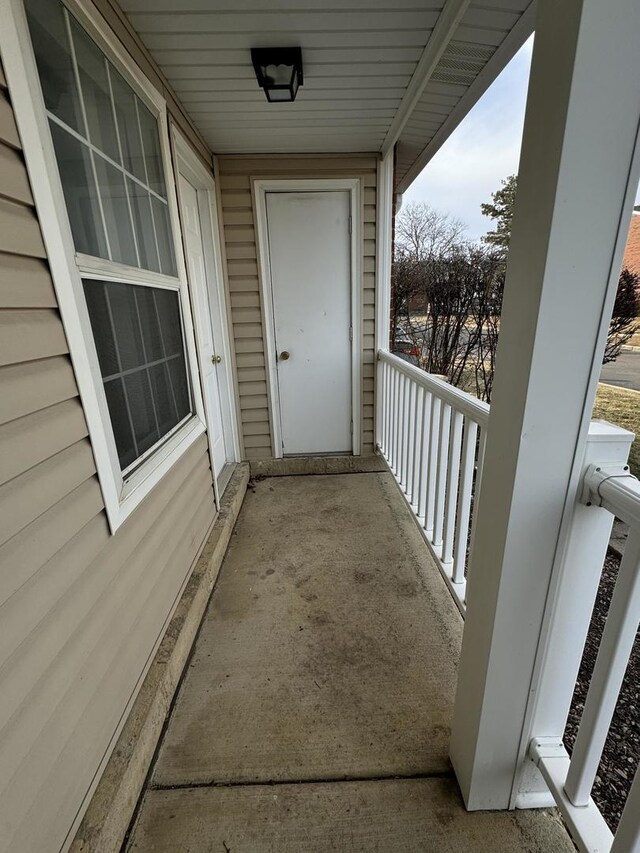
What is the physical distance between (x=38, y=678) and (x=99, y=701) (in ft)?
1.03

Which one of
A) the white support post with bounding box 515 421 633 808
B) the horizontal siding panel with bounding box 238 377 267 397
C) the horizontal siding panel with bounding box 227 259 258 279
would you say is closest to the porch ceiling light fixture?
the horizontal siding panel with bounding box 227 259 258 279

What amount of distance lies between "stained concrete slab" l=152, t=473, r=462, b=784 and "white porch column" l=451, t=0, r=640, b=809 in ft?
Result: 1.13

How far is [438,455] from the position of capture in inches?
74.4

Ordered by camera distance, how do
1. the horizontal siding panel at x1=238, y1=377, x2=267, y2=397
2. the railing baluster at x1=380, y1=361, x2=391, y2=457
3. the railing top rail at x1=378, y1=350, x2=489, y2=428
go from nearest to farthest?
the railing top rail at x1=378, y1=350, x2=489, y2=428 < the railing baluster at x1=380, y1=361, x2=391, y2=457 < the horizontal siding panel at x1=238, y1=377, x2=267, y2=397

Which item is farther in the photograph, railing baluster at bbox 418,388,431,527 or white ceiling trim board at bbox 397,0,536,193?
railing baluster at bbox 418,388,431,527

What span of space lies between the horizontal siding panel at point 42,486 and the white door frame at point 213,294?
1206 mm

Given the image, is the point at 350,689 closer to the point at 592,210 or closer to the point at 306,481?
the point at 592,210

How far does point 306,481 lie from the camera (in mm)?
3244

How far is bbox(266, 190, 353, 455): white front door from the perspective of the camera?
3027 millimetres

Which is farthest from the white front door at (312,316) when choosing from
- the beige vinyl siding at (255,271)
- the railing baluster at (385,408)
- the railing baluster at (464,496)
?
the railing baluster at (464,496)

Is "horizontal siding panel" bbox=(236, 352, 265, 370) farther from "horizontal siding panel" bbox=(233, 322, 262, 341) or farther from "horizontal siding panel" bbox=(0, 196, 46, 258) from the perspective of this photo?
"horizontal siding panel" bbox=(0, 196, 46, 258)

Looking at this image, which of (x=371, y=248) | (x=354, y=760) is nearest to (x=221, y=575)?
(x=354, y=760)

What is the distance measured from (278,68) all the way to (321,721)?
8.87 feet

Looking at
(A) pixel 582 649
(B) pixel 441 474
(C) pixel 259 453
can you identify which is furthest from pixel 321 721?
(C) pixel 259 453
